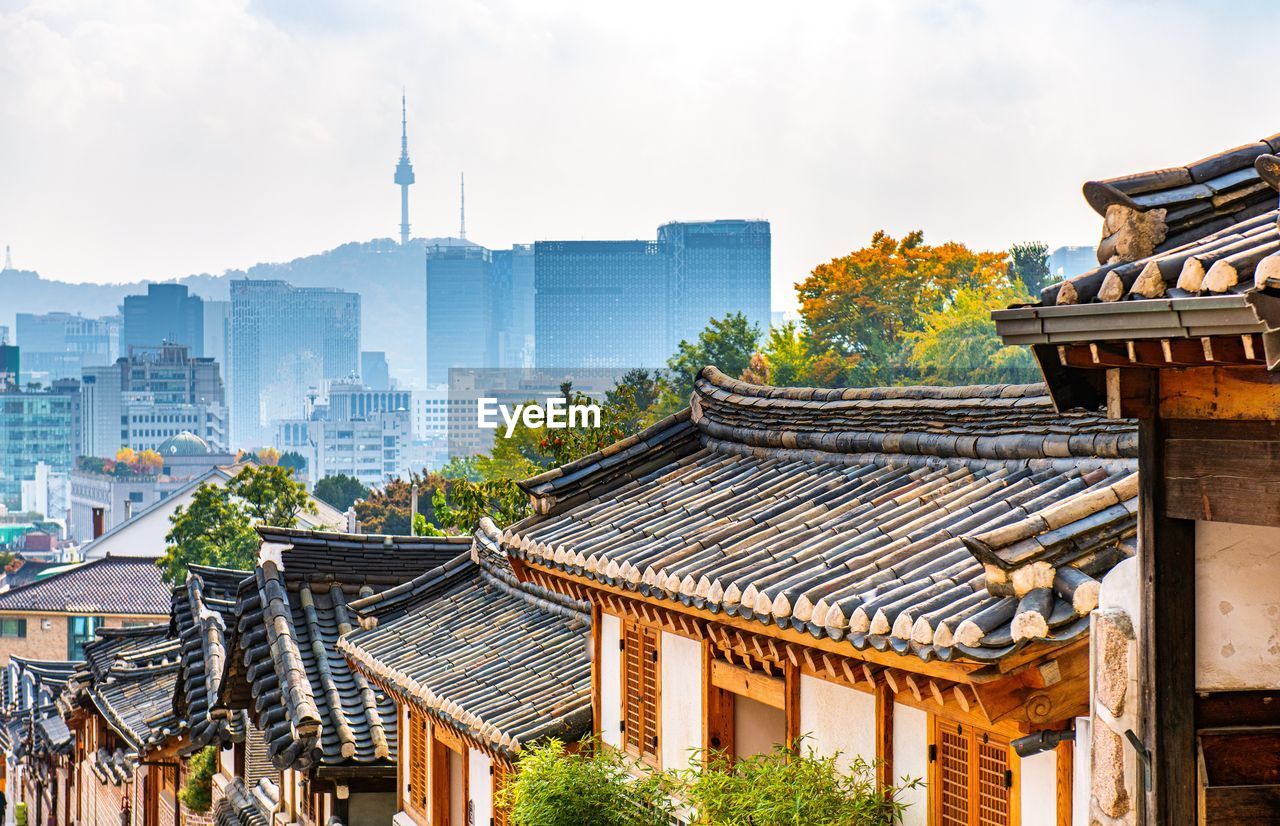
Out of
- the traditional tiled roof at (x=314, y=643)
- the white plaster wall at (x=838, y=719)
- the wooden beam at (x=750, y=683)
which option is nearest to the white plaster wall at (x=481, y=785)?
the traditional tiled roof at (x=314, y=643)

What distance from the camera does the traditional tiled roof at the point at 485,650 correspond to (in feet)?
44.4

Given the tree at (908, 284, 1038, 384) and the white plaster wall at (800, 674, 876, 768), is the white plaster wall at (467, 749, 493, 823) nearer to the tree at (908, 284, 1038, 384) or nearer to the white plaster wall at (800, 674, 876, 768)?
the white plaster wall at (800, 674, 876, 768)

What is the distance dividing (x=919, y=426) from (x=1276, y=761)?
5.21m

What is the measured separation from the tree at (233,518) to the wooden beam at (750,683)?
65.4m

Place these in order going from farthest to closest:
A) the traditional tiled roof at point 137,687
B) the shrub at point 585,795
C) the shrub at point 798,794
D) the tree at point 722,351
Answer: the tree at point 722,351 < the traditional tiled roof at point 137,687 < the shrub at point 585,795 < the shrub at point 798,794

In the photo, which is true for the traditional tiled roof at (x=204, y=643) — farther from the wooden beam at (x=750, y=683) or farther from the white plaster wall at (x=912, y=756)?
the white plaster wall at (x=912, y=756)

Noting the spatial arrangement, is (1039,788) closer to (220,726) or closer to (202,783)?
(220,726)

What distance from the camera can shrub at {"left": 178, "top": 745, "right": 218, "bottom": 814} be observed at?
2723 cm

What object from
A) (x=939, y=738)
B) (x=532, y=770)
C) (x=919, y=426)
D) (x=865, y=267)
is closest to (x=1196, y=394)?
(x=939, y=738)

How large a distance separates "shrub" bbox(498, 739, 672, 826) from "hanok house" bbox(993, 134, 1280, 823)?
5.30 metres

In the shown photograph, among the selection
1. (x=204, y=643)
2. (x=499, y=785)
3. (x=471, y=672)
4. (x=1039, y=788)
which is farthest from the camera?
(x=204, y=643)

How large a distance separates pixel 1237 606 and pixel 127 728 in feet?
87.4

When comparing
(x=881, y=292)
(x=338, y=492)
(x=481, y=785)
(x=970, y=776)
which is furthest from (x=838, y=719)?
(x=338, y=492)

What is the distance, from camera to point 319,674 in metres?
19.4
